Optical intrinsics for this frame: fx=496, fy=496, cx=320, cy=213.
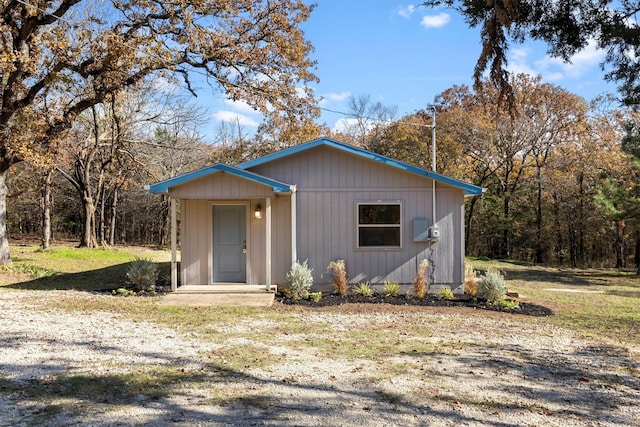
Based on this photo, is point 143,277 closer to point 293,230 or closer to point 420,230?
point 293,230

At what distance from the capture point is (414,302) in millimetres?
10055

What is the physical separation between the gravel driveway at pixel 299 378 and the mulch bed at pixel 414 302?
175 cm

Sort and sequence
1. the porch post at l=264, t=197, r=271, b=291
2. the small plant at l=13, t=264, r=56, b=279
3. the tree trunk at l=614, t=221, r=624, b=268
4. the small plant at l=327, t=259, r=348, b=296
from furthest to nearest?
the tree trunk at l=614, t=221, r=624, b=268 < the small plant at l=13, t=264, r=56, b=279 < the small plant at l=327, t=259, r=348, b=296 < the porch post at l=264, t=197, r=271, b=291

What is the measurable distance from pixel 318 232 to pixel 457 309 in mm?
3400

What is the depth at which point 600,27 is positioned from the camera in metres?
4.38

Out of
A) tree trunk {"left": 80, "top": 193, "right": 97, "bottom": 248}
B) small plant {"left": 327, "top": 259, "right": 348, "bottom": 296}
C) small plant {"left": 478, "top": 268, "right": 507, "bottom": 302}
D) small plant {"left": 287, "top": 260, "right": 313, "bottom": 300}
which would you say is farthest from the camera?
tree trunk {"left": 80, "top": 193, "right": 97, "bottom": 248}

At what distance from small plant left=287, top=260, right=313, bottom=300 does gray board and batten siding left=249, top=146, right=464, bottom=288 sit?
2.62 feet

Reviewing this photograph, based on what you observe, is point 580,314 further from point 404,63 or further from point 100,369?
point 100,369

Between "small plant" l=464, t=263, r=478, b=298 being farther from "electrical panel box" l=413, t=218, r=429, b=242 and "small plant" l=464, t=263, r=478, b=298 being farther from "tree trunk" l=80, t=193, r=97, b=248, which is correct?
"tree trunk" l=80, t=193, r=97, b=248

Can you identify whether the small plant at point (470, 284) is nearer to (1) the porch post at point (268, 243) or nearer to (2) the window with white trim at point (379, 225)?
(2) the window with white trim at point (379, 225)

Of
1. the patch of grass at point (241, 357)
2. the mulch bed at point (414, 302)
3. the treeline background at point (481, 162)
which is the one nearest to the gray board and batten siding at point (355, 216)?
the mulch bed at point (414, 302)

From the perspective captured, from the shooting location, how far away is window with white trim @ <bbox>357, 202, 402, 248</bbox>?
36.3 feet

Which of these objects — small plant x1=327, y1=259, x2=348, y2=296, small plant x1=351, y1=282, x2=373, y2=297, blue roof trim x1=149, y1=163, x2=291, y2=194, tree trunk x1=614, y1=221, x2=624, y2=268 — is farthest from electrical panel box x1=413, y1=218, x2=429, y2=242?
tree trunk x1=614, y1=221, x2=624, y2=268

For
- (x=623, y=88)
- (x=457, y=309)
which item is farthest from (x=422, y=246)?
(x=623, y=88)
